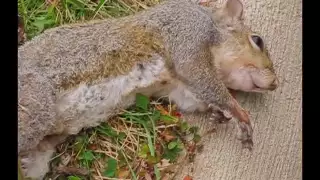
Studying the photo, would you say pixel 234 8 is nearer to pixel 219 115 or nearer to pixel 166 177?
pixel 219 115

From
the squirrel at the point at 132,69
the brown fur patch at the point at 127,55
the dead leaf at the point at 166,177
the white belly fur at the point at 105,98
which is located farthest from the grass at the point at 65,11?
the dead leaf at the point at 166,177

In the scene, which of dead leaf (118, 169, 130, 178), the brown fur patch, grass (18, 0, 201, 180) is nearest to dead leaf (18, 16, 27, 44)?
grass (18, 0, 201, 180)

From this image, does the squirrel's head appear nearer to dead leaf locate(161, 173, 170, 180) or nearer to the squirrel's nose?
the squirrel's nose

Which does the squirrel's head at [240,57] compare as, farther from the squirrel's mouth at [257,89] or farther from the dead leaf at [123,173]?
the dead leaf at [123,173]

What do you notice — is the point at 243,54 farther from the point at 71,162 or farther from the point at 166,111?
the point at 71,162

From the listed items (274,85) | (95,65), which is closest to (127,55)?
(95,65)
